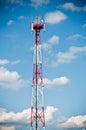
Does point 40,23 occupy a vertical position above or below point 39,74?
above

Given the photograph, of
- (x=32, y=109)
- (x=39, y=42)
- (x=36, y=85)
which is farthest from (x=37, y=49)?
(x=32, y=109)

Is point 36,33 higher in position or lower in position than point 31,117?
higher

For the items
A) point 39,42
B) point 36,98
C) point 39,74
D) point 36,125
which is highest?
point 39,42

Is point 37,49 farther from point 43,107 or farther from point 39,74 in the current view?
point 43,107

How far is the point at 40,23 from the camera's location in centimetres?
3772

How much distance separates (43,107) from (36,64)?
14.1 ft

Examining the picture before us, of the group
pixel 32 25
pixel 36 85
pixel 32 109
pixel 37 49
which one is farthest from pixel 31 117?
pixel 32 25

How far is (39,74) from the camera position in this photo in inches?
1473

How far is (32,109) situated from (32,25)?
8303mm

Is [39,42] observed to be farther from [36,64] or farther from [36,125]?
[36,125]

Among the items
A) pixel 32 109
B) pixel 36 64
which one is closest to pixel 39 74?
pixel 36 64

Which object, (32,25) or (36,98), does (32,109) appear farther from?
(32,25)

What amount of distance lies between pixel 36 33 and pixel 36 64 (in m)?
3.17

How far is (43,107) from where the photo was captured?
37.1m
